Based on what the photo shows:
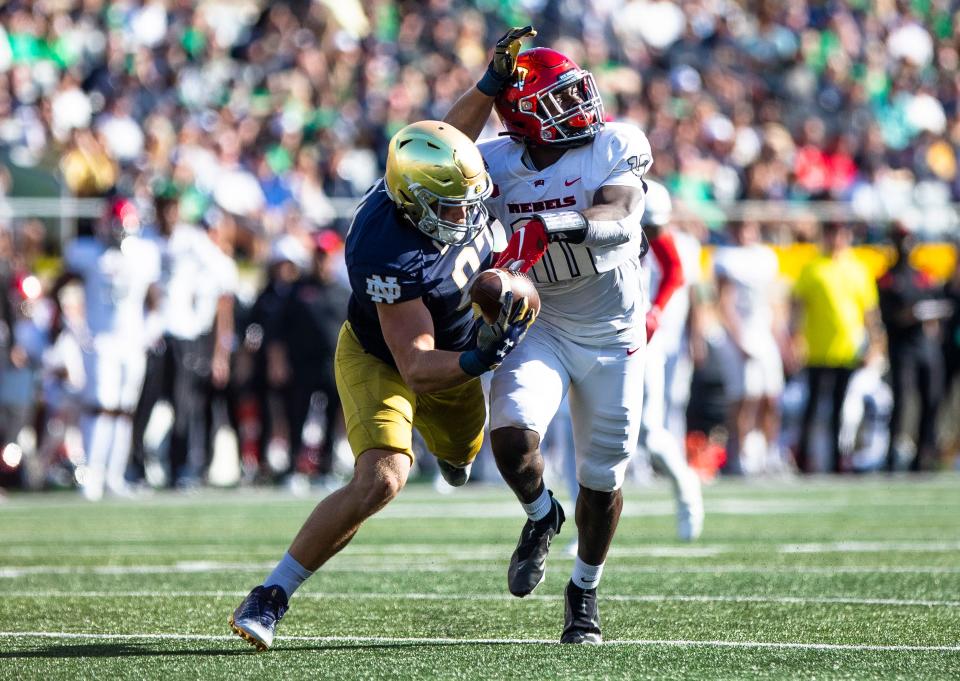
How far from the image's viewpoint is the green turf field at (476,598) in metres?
4.29

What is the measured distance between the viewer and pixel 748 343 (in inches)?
492

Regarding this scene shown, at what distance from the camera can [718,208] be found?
14.2 m

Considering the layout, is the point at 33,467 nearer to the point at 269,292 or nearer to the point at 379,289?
the point at 269,292

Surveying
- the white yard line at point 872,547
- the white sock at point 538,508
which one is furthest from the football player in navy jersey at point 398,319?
the white yard line at point 872,547

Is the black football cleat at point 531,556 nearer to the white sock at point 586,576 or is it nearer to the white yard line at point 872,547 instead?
the white sock at point 586,576

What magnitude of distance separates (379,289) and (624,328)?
850 mm

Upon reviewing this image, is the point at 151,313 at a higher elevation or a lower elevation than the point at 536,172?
lower

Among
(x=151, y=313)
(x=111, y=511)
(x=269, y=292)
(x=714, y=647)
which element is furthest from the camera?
(x=269, y=292)

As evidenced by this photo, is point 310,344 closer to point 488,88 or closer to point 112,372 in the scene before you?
point 112,372

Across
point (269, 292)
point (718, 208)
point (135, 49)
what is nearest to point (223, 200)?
point (269, 292)

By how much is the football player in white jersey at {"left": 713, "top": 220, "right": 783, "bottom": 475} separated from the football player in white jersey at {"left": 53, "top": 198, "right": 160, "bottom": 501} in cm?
432

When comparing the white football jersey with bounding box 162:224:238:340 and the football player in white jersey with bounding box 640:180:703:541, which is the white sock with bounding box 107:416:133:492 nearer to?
the white football jersey with bounding box 162:224:238:340

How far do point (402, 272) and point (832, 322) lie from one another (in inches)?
341

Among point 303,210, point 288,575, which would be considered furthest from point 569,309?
point 303,210
